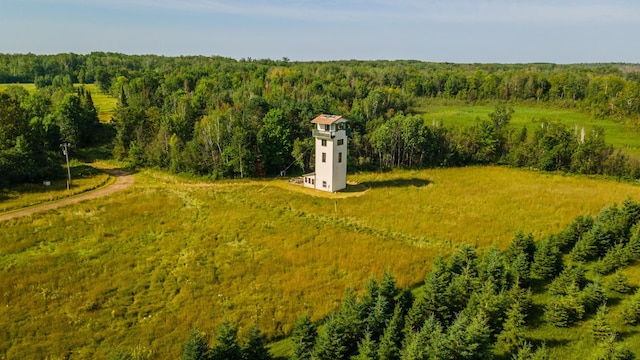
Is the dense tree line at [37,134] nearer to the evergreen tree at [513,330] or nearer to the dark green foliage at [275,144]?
the dark green foliage at [275,144]

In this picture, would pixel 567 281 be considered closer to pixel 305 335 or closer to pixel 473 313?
pixel 473 313

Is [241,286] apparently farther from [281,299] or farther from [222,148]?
[222,148]

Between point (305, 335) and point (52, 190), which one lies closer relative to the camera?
point (305, 335)

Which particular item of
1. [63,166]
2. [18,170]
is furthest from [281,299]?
[63,166]

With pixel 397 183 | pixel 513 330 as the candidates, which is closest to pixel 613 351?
pixel 513 330

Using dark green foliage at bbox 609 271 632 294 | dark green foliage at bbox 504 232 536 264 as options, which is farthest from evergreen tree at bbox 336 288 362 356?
dark green foliage at bbox 609 271 632 294

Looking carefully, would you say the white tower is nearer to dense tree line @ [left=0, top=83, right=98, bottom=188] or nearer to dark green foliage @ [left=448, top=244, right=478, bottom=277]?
dark green foliage @ [left=448, top=244, right=478, bottom=277]
